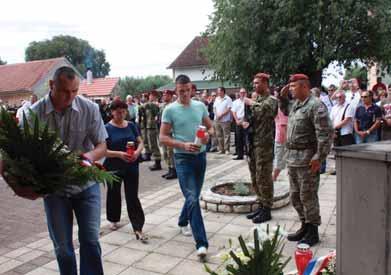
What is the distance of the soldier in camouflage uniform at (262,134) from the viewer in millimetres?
5207

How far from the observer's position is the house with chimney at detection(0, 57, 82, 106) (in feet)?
136

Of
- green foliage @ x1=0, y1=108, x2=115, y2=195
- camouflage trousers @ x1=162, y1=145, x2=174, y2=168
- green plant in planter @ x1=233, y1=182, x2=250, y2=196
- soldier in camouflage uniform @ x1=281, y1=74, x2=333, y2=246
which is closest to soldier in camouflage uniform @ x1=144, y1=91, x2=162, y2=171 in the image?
camouflage trousers @ x1=162, y1=145, x2=174, y2=168

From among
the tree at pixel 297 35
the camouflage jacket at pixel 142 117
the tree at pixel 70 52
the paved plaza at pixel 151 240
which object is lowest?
the paved plaza at pixel 151 240

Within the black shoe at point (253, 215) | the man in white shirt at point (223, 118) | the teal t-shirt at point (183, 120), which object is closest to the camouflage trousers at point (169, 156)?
the man in white shirt at point (223, 118)

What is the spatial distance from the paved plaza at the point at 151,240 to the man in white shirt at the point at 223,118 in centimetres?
537

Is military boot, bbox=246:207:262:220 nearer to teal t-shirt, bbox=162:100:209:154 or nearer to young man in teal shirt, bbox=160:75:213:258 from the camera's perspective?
young man in teal shirt, bbox=160:75:213:258

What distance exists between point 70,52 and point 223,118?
6689 cm

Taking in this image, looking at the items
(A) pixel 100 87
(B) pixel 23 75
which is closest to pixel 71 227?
(A) pixel 100 87

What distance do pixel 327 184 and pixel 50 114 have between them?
6.03 m

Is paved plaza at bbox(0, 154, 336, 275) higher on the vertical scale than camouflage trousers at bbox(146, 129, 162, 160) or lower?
lower

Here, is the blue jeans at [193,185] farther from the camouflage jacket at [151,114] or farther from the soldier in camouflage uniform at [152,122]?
the camouflage jacket at [151,114]

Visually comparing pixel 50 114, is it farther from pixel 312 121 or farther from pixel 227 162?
pixel 227 162

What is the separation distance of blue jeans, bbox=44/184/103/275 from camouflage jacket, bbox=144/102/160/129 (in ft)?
25.8

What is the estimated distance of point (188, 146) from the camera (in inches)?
166
